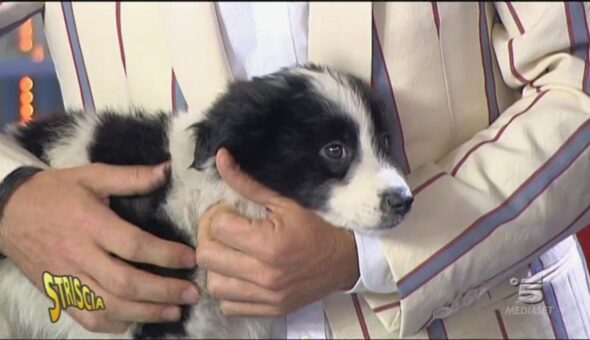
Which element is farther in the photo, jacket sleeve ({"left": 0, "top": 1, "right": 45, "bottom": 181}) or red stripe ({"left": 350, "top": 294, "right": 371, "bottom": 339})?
red stripe ({"left": 350, "top": 294, "right": 371, "bottom": 339})

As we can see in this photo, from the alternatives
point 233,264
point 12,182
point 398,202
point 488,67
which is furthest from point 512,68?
point 12,182

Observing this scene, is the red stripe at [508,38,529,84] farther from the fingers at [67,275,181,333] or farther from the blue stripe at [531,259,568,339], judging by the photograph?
the fingers at [67,275,181,333]

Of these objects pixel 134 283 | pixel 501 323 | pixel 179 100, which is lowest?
pixel 501 323

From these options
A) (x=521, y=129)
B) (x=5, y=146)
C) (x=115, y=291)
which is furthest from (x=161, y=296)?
(x=521, y=129)

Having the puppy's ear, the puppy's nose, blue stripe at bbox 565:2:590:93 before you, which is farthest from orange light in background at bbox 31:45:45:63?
blue stripe at bbox 565:2:590:93

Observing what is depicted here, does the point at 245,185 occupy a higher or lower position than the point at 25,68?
lower

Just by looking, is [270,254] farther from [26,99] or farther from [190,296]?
[26,99]

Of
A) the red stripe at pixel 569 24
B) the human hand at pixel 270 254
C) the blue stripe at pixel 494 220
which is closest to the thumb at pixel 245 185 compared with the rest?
the human hand at pixel 270 254
